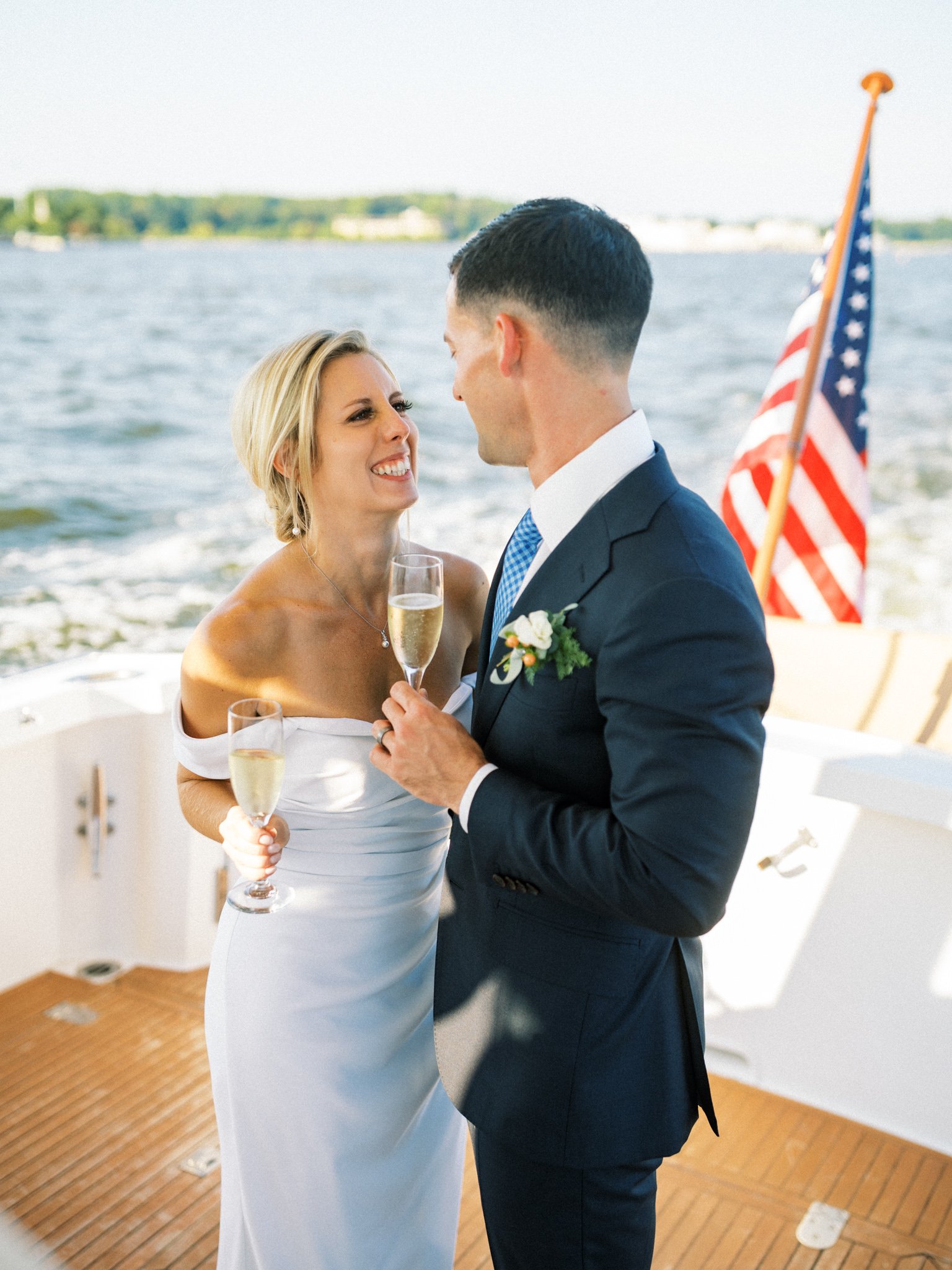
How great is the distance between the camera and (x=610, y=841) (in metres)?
1.46

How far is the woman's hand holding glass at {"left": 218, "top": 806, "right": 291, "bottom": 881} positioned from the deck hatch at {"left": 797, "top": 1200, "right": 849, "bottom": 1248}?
1803 mm

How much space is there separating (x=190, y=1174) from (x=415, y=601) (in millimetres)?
1897

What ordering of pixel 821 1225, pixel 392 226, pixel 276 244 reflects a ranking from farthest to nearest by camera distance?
pixel 276 244 < pixel 392 226 < pixel 821 1225

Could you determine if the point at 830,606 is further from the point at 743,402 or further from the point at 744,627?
the point at 743,402

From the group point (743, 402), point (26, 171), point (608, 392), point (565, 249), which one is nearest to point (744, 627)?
point (608, 392)

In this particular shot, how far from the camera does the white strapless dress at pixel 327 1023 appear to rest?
2121mm

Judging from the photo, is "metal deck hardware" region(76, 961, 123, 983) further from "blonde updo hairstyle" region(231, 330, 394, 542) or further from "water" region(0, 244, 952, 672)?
"water" region(0, 244, 952, 672)

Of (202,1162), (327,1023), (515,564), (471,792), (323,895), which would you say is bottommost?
(202,1162)

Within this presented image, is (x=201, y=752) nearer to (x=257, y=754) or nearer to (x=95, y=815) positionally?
(x=257, y=754)

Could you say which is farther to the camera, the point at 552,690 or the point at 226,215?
the point at 226,215

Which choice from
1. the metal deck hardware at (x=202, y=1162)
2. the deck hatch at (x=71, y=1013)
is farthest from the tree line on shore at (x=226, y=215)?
the metal deck hardware at (x=202, y=1162)

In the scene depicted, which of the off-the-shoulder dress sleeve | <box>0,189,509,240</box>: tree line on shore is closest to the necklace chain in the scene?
the off-the-shoulder dress sleeve

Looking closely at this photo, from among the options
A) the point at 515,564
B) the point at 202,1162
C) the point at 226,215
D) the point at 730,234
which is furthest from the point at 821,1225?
the point at 730,234

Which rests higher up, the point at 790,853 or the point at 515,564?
the point at 515,564
